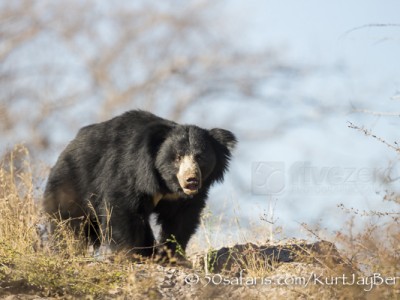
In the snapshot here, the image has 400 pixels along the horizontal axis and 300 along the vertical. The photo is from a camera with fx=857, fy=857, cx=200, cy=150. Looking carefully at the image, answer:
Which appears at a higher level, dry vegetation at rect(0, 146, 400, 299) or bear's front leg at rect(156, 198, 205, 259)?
dry vegetation at rect(0, 146, 400, 299)

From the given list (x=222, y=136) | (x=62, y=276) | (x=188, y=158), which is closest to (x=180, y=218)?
(x=188, y=158)

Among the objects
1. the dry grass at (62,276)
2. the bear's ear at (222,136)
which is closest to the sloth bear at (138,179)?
the bear's ear at (222,136)

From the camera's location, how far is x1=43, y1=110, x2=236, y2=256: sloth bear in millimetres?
5973

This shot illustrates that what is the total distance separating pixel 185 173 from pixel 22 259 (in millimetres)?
1995

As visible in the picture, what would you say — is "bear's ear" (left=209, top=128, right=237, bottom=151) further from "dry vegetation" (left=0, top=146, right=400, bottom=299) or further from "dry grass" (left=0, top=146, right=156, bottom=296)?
"dry grass" (left=0, top=146, right=156, bottom=296)

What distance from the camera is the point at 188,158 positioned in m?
6.12

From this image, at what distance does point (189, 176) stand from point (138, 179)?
1.19 ft

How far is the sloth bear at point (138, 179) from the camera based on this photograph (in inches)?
235

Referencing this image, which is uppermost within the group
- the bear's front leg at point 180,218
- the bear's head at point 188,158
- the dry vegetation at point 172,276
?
the bear's head at point 188,158

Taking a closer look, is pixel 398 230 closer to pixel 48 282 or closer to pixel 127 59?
pixel 48 282

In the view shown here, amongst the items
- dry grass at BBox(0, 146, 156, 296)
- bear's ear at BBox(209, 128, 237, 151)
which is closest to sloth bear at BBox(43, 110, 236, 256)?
bear's ear at BBox(209, 128, 237, 151)

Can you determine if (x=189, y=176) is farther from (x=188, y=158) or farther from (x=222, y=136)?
(x=222, y=136)

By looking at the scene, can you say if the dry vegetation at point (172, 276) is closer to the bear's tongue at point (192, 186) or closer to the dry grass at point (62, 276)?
the dry grass at point (62, 276)

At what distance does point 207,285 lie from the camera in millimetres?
4262
